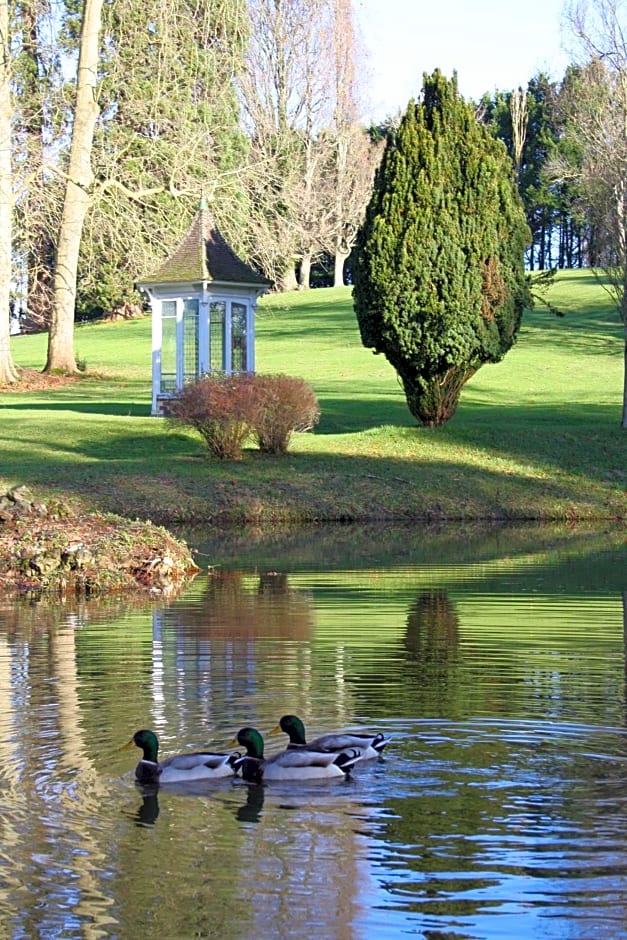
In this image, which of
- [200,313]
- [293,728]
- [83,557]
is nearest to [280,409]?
[200,313]

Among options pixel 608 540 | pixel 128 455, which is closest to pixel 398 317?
pixel 128 455

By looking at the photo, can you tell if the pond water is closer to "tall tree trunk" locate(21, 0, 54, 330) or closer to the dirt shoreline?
the dirt shoreline

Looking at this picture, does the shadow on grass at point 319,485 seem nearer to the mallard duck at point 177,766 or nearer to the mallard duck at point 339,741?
the mallard duck at point 339,741

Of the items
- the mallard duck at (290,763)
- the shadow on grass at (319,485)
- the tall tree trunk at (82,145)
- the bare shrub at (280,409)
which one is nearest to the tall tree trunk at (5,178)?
the tall tree trunk at (82,145)

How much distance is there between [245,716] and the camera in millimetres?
11945

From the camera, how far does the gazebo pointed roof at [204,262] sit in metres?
40.6

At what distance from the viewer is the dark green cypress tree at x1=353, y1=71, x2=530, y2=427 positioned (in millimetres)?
36000

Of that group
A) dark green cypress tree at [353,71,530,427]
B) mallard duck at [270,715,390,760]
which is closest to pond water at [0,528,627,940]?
mallard duck at [270,715,390,760]

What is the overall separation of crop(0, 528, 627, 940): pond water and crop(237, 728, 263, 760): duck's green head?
0.71ft

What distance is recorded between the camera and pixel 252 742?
10164 mm

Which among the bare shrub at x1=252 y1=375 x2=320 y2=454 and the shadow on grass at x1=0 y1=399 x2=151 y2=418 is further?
Answer: the shadow on grass at x1=0 y1=399 x2=151 y2=418

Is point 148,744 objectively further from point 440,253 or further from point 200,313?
point 200,313

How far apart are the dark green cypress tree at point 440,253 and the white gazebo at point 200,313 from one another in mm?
4670

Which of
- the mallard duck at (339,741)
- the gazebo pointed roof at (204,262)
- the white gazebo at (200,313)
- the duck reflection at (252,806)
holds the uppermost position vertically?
the gazebo pointed roof at (204,262)
